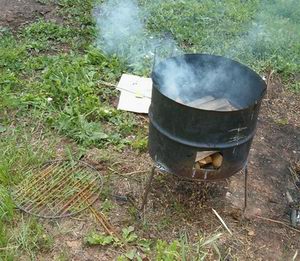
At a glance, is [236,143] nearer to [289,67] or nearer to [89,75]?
[89,75]

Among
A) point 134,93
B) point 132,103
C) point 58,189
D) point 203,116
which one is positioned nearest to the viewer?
point 203,116

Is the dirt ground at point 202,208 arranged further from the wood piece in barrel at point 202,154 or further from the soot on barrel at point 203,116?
the wood piece in barrel at point 202,154

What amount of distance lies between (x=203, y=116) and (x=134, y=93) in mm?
2152

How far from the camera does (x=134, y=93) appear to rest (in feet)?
16.3

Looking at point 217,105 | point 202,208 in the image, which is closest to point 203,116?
point 217,105

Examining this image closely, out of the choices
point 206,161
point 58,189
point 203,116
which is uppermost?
point 203,116

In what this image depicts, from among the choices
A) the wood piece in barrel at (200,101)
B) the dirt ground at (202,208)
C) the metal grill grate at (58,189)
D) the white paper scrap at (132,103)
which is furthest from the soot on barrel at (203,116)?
the white paper scrap at (132,103)

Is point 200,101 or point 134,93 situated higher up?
point 200,101

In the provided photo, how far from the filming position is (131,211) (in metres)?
3.53

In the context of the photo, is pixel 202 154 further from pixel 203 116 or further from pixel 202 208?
pixel 202 208

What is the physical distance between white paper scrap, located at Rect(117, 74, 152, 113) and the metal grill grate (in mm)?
1036

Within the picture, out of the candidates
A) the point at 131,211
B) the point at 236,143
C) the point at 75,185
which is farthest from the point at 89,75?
the point at 236,143

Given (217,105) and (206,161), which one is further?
(217,105)

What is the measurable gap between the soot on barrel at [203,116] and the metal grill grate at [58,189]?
76 cm
